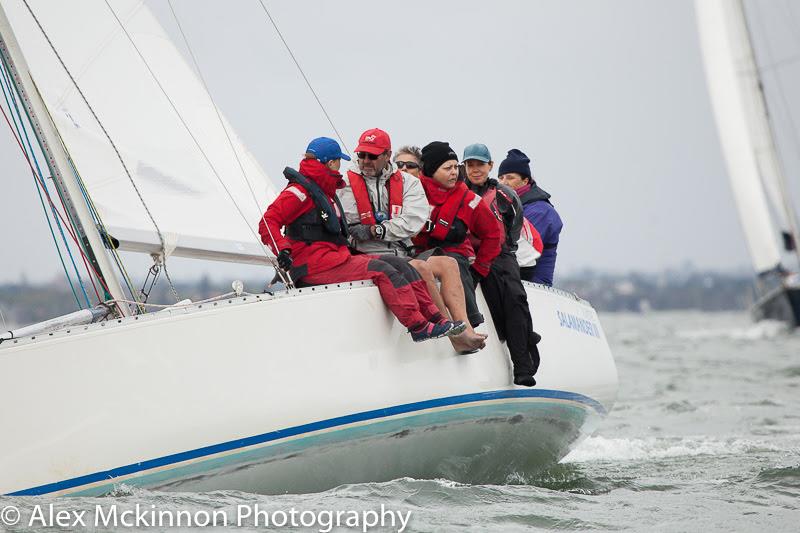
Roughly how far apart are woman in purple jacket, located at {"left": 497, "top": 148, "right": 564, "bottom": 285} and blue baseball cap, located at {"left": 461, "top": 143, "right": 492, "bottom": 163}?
1.02 meters

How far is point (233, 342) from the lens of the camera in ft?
15.7

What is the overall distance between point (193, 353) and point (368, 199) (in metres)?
1.35

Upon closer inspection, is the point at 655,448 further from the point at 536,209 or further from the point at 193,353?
the point at 193,353

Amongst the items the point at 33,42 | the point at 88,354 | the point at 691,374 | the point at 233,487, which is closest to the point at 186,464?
the point at 233,487

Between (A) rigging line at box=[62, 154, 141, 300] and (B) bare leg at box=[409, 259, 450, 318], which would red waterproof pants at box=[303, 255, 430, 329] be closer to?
→ (B) bare leg at box=[409, 259, 450, 318]

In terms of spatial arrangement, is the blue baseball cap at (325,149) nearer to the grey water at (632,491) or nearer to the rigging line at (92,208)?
the rigging line at (92,208)

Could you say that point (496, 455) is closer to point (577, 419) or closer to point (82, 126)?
point (577, 419)

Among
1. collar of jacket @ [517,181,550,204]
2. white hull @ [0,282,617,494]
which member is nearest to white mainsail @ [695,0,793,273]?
collar of jacket @ [517,181,550,204]

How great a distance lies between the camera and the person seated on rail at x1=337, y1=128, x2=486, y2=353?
5.53 metres

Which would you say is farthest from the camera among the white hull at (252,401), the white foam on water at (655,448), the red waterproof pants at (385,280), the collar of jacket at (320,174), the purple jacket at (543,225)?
the white foam on water at (655,448)

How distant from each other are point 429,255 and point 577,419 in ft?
5.48

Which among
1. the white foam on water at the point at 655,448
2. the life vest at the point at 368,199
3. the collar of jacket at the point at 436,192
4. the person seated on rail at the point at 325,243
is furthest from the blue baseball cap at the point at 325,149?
the white foam on water at the point at 655,448

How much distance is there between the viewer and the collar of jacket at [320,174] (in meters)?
5.32

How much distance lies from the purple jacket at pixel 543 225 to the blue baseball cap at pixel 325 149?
2.29m
